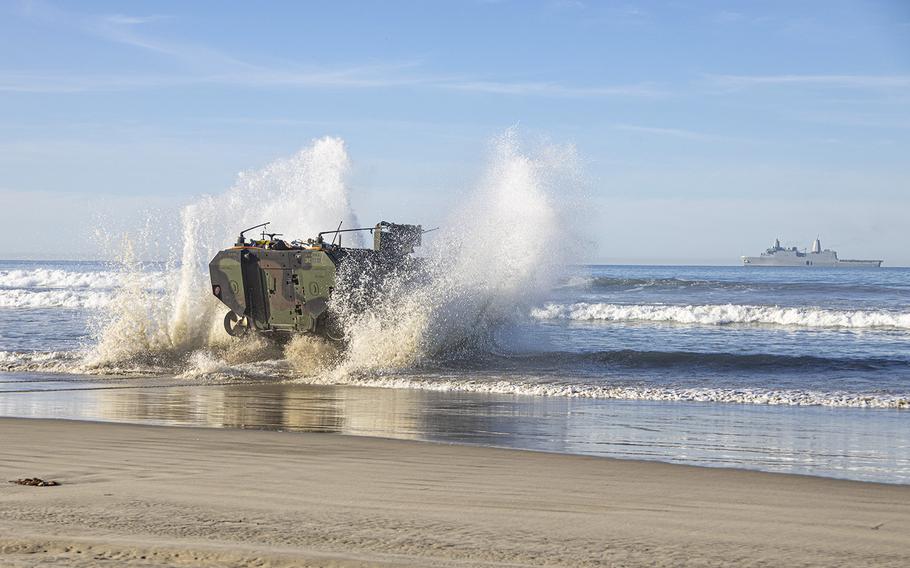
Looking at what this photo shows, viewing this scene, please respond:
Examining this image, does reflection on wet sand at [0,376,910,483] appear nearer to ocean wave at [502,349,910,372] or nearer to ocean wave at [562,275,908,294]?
ocean wave at [502,349,910,372]

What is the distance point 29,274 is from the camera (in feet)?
267

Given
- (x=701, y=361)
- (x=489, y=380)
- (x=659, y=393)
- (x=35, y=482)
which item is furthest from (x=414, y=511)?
(x=701, y=361)

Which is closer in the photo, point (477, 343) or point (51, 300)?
point (477, 343)

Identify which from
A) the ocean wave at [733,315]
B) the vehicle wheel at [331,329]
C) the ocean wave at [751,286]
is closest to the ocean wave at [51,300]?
the ocean wave at [733,315]

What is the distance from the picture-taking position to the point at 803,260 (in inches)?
5221

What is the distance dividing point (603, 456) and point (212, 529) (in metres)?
4.88

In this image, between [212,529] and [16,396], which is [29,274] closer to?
[16,396]

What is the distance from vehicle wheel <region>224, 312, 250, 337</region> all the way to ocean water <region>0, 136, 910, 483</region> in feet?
2.12

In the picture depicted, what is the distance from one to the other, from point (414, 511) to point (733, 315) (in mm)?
32247

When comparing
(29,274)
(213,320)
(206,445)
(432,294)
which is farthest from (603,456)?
(29,274)

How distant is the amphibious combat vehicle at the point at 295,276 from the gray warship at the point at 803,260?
116479 millimetres

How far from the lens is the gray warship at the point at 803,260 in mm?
130500

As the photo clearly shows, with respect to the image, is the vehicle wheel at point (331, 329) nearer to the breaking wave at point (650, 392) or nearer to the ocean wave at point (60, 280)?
the breaking wave at point (650, 392)

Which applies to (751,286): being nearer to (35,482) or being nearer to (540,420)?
(540,420)
